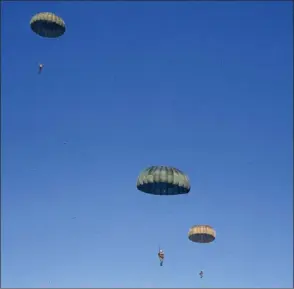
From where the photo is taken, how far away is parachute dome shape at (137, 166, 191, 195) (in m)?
65.4

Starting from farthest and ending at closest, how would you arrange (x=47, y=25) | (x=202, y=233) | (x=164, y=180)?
(x=47, y=25)
(x=202, y=233)
(x=164, y=180)

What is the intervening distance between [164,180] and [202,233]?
14277 millimetres

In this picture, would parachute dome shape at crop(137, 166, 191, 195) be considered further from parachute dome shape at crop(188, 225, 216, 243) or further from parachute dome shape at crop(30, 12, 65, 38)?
parachute dome shape at crop(30, 12, 65, 38)

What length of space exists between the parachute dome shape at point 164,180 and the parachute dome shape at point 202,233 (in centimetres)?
1009

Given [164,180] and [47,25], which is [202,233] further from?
[47,25]

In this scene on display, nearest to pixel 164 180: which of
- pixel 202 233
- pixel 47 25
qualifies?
pixel 202 233

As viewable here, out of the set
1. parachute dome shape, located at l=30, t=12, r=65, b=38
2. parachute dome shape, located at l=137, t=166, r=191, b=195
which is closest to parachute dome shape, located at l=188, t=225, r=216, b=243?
parachute dome shape, located at l=137, t=166, r=191, b=195

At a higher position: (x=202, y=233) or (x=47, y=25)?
(x=47, y=25)

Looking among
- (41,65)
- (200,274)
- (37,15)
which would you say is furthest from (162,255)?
(37,15)

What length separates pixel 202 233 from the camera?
3012 inches

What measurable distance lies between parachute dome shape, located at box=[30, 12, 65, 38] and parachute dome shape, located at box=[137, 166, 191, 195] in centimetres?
2266

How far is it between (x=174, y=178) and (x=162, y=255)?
1003cm

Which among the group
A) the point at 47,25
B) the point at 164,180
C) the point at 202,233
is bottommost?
the point at 202,233

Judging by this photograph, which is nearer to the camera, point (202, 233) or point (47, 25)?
point (202, 233)
